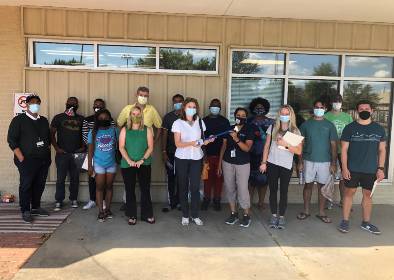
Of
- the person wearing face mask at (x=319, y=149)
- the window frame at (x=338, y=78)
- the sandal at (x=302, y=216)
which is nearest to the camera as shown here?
the person wearing face mask at (x=319, y=149)

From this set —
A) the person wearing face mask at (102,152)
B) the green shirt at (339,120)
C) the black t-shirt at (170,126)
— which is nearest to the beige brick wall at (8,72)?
the person wearing face mask at (102,152)

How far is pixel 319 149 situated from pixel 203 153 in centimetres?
166

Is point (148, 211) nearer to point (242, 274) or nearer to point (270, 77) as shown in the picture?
point (242, 274)

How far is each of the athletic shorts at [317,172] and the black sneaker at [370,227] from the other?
0.78 metres

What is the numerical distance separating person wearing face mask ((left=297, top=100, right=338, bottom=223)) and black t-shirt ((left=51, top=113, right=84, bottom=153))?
3389 millimetres

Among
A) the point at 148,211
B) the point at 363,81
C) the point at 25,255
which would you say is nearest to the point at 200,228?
the point at 148,211

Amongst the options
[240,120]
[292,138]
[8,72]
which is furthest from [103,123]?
[292,138]

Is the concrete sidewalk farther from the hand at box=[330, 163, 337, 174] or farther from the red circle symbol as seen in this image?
the red circle symbol

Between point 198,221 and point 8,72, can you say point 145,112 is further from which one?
point 8,72

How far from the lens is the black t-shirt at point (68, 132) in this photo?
6.15 metres

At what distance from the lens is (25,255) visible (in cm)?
443

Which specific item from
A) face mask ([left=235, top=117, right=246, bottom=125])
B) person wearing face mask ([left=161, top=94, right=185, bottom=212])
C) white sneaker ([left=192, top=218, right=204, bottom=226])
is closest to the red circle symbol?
person wearing face mask ([left=161, top=94, right=185, bottom=212])

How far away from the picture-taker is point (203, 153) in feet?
18.8

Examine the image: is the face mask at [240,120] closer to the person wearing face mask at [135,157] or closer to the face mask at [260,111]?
the face mask at [260,111]
